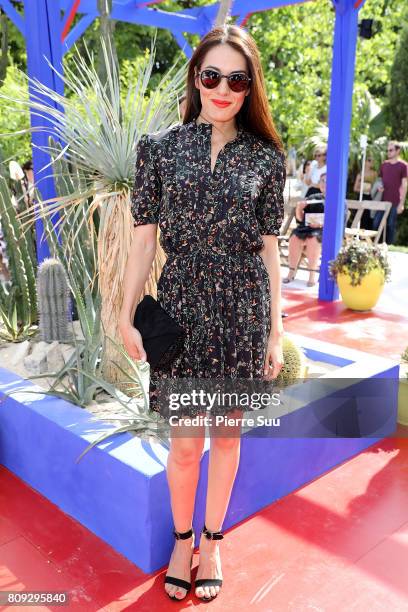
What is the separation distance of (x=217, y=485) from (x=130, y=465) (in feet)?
1.10

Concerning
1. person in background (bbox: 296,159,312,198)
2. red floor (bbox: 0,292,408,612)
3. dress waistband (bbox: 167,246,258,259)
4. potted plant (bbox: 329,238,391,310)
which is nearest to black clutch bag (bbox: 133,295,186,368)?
dress waistband (bbox: 167,246,258,259)

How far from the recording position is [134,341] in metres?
1.99

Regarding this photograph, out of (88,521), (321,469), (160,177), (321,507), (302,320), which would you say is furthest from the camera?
(302,320)

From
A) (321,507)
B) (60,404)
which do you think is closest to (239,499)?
(321,507)

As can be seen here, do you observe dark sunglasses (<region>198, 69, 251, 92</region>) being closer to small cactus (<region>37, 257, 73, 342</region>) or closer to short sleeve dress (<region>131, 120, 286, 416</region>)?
short sleeve dress (<region>131, 120, 286, 416</region>)

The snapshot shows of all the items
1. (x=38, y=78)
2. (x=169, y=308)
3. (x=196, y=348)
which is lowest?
(x=196, y=348)

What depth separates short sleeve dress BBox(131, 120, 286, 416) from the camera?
6.30 feet

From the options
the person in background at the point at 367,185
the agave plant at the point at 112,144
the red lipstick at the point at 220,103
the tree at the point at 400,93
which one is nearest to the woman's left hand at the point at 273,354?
the red lipstick at the point at 220,103

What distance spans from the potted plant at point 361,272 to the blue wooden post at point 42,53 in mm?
2835

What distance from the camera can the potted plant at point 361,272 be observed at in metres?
5.70

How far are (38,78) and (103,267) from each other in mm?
1705

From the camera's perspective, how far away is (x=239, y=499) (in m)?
2.60

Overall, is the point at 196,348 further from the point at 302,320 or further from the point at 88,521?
the point at 302,320

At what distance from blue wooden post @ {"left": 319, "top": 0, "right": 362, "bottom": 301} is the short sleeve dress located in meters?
4.08
